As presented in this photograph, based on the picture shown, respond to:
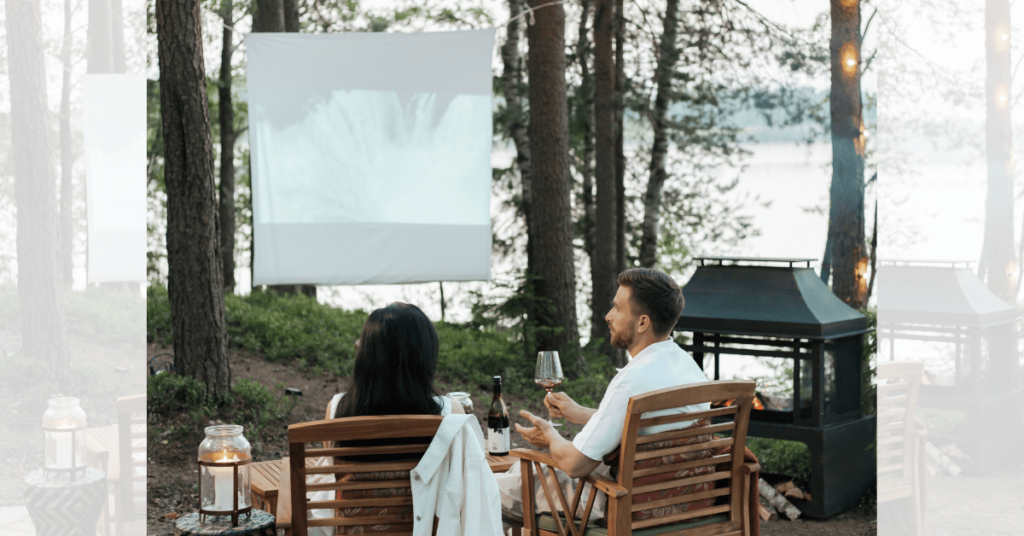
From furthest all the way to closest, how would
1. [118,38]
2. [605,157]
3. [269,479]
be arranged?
[605,157]
[118,38]
[269,479]

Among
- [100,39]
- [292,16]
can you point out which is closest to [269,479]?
[100,39]

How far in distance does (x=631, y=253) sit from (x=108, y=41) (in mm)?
6787

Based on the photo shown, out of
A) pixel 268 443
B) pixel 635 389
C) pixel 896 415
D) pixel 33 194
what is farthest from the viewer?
pixel 268 443

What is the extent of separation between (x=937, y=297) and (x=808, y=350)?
2.26ft

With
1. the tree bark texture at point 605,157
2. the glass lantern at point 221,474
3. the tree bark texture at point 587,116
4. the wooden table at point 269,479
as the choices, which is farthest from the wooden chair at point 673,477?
the tree bark texture at point 587,116

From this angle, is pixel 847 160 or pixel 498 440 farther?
pixel 847 160

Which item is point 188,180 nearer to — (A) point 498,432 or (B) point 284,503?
(A) point 498,432

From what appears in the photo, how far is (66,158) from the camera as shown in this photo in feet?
11.2

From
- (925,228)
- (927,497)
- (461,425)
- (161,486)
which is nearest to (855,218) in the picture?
(925,228)

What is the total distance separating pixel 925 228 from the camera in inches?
136

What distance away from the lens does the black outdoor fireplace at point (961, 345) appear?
3.29m

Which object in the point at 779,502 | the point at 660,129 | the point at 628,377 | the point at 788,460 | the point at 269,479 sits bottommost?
the point at 779,502

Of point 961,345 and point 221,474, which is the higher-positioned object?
point 961,345

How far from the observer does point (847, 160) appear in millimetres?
5367
